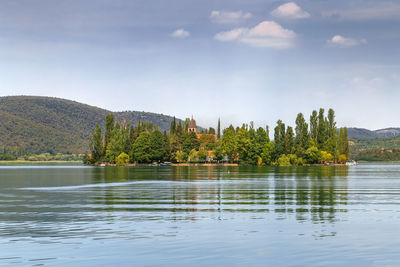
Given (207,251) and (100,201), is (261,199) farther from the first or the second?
(207,251)

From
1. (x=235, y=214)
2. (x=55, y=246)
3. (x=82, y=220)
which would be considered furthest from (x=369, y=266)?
(x=82, y=220)

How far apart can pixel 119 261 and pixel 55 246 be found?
478 cm

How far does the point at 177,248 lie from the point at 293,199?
27281 millimetres

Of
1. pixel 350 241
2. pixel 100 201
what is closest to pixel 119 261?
pixel 350 241

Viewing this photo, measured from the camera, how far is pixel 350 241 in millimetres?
25641

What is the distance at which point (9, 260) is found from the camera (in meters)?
20.9

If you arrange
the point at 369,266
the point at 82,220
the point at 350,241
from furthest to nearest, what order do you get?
the point at 82,220, the point at 350,241, the point at 369,266

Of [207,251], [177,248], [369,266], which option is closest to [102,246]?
[177,248]

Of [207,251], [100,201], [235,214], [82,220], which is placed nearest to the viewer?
→ [207,251]

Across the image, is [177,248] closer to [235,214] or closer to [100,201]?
[235,214]

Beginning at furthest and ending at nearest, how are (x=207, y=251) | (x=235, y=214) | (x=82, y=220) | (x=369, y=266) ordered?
1. (x=235, y=214)
2. (x=82, y=220)
3. (x=207, y=251)
4. (x=369, y=266)

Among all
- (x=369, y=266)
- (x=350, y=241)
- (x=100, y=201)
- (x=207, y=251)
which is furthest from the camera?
(x=100, y=201)

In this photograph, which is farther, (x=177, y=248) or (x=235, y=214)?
(x=235, y=214)

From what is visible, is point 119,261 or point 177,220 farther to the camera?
point 177,220
